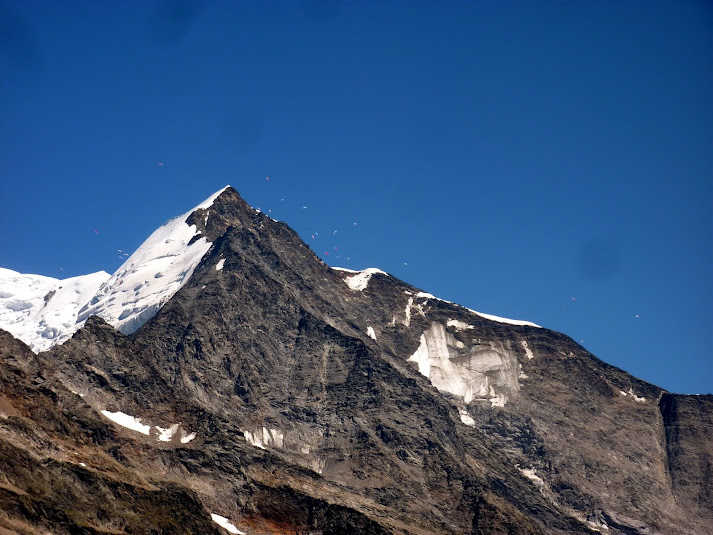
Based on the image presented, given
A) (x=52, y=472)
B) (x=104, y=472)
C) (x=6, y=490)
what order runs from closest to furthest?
1. (x=6, y=490)
2. (x=52, y=472)
3. (x=104, y=472)

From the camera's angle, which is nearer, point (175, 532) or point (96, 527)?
point (96, 527)

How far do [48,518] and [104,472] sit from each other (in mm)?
28520

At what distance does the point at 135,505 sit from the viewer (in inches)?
7653

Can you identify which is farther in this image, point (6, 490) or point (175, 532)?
point (175, 532)

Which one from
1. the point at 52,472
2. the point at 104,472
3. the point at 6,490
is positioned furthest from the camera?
the point at 104,472

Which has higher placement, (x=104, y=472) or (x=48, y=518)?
(x=104, y=472)

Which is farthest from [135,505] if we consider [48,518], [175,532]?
[48,518]

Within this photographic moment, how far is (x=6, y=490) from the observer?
16888 cm

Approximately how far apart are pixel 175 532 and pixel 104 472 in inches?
694

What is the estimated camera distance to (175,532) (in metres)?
194

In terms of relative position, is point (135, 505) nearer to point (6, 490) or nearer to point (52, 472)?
point (52, 472)

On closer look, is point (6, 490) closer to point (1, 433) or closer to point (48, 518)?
point (48, 518)

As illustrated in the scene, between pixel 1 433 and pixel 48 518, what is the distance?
23284 mm

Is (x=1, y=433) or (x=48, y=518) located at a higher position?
(x=1, y=433)
